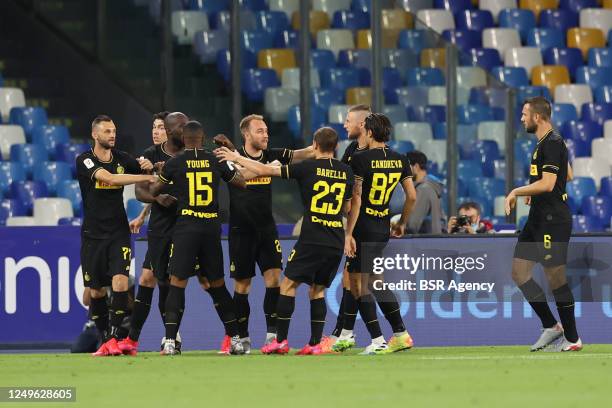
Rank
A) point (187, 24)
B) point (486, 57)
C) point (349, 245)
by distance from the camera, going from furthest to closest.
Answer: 1. point (486, 57)
2. point (187, 24)
3. point (349, 245)

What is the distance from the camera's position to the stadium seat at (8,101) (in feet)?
63.5

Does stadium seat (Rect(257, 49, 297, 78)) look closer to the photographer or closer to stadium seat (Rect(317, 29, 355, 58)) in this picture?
stadium seat (Rect(317, 29, 355, 58))

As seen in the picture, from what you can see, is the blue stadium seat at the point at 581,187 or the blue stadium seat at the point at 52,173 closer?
the blue stadium seat at the point at 52,173

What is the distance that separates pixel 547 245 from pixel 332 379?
3143mm

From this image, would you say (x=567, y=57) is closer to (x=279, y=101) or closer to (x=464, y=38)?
(x=464, y=38)

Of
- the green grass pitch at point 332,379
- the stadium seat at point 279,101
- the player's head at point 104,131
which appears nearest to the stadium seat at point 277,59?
the stadium seat at point 279,101

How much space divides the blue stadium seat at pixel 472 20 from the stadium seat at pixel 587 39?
4.08 feet

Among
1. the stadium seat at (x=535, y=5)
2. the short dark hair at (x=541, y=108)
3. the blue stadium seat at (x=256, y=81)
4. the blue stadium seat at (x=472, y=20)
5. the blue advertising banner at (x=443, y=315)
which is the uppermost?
the stadium seat at (x=535, y=5)

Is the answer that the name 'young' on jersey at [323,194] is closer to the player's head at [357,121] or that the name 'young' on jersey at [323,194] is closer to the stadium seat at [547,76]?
the player's head at [357,121]

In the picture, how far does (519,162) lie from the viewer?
1753 cm

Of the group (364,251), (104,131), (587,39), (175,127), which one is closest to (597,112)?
(587,39)

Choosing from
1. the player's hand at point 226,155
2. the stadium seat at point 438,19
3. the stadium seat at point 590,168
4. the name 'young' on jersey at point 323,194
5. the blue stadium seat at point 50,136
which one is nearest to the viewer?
the name 'young' on jersey at point 323,194

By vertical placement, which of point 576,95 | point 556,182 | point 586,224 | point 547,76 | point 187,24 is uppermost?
point 187,24

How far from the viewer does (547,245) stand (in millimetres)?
12883
